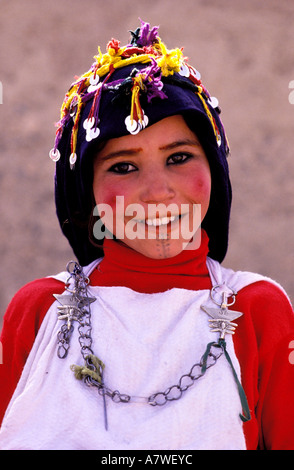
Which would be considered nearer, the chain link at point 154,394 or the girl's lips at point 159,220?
the chain link at point 154,394

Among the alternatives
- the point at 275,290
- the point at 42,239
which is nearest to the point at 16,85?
the point at 42,239

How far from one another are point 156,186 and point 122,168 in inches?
6.5

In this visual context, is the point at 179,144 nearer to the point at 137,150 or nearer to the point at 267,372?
the point at 137,150

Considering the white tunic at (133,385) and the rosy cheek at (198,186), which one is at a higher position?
the rosy cheek at (198,186)

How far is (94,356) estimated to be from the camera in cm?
187

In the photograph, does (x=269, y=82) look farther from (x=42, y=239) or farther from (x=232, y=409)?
(x=232, y=409)

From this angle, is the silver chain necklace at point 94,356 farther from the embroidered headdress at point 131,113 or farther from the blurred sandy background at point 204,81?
the blurred sandy background at point 204,81

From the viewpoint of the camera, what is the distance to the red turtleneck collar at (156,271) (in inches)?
80.4

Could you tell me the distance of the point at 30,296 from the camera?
210 cm

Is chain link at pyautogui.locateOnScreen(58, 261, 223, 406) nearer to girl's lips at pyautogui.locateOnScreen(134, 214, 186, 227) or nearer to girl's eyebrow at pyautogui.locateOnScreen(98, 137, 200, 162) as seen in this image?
girl's lips at pyautogui.locateOnScreen(134, 214, 186, 227)

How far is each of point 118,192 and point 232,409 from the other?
0.69 m

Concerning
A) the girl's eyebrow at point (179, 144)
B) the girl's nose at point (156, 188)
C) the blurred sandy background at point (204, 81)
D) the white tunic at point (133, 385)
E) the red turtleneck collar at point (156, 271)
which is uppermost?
the blurred sandy background at point (204, 81)

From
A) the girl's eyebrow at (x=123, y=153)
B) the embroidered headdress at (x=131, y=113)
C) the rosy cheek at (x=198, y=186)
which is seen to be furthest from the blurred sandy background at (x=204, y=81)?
the girl's eyebrow at (x=123, y=153)

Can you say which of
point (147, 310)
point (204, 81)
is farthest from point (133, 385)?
point (204, 81)
